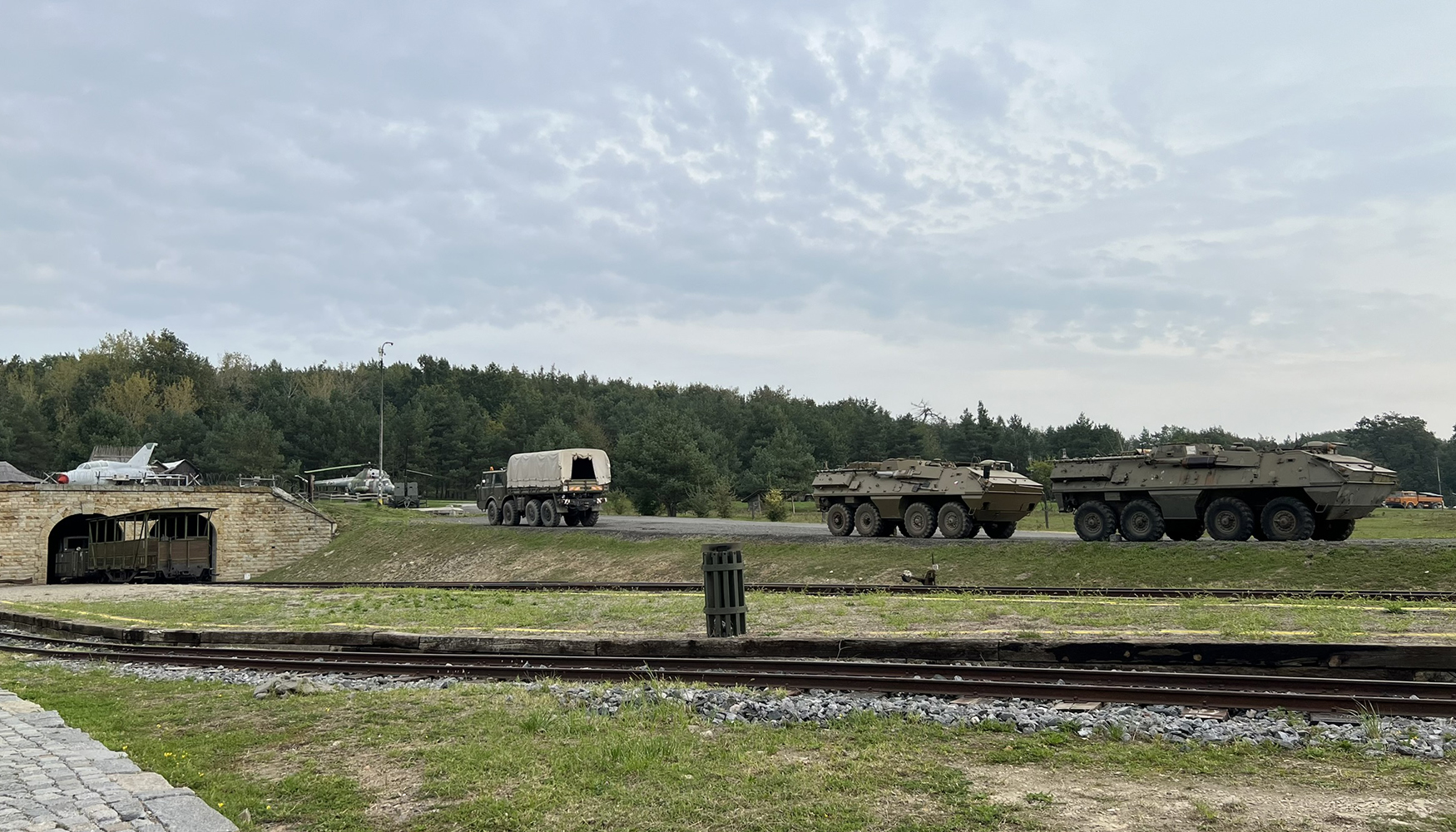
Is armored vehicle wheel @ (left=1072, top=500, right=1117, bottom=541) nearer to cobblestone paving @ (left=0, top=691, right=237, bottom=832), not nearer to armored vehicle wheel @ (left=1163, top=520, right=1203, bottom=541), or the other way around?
armored vehicle wheel @ (left=1163, top=520, right=1203, bottom=541)

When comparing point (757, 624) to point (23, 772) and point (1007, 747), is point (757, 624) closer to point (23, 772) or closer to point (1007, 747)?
point (1007, 747)

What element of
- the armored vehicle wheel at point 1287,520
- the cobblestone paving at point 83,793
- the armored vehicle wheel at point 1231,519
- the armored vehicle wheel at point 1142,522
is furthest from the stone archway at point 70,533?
the armored vehicle wheel at point 1287,520

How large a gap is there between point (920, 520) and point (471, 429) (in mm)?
54059

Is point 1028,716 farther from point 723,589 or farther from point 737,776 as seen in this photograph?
point 723,589

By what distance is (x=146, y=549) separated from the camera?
130 ft

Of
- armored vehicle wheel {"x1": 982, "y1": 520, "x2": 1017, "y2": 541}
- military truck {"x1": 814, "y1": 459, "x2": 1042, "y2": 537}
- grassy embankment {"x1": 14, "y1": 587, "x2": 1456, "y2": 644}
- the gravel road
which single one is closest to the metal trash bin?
grassy embankment {"x1": 14, "y1": 587, "x2": 1456, "y2": 644}

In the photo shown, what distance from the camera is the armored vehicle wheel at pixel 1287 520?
836 inches

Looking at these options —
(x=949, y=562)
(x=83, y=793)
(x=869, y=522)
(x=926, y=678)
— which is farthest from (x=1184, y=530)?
(x=83, y=793)

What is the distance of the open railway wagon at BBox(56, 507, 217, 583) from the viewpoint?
1558 inches

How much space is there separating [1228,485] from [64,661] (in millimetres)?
21620

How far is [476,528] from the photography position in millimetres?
38281

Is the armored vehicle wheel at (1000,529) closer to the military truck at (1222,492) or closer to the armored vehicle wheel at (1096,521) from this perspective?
the military truck at (1222,492)

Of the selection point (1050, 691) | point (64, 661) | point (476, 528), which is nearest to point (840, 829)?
point (1050, 691)

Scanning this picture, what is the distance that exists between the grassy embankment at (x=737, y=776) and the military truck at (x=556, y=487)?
27908 millimetres
